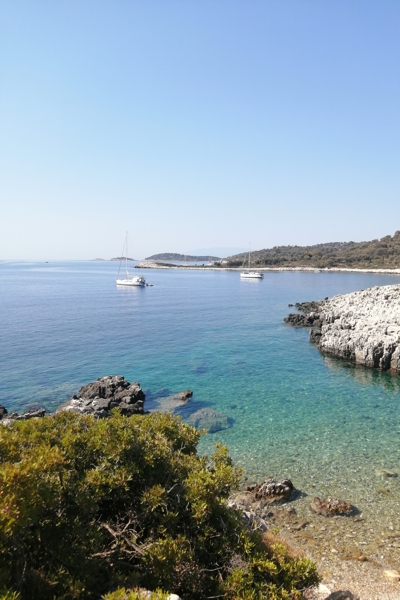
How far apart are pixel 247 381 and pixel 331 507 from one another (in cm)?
1561

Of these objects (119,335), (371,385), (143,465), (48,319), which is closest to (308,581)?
(143,465)

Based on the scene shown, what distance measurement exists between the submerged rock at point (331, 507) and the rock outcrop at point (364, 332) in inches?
784

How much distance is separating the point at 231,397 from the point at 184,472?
688 inches

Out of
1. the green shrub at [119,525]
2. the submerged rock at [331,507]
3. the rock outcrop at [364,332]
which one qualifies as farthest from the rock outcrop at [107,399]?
the rock outcrop at [364,332]

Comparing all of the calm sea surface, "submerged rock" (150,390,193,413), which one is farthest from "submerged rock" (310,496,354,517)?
"submerged rock" (150,390,193,413)

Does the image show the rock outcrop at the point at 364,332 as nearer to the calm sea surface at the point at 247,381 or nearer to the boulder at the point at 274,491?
the calm sea surface at the point at 247,381

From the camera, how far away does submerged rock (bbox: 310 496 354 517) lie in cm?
1311

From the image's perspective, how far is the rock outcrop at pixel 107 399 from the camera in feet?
70.7

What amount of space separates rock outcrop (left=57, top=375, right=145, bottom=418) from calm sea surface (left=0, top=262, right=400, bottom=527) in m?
1.57

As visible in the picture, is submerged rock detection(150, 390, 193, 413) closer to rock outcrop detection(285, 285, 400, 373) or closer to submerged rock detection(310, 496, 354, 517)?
submerged rock detection(310, 496, 354, 517)

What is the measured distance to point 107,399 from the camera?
23.0 m

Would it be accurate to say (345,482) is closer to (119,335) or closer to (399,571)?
(399,571)

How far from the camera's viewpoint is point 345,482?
597 inches

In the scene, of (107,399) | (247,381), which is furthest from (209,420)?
(247,381)
